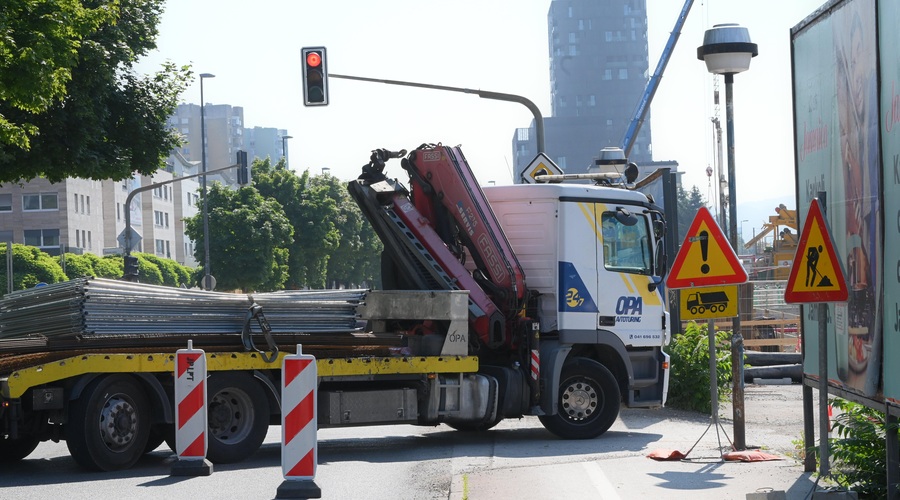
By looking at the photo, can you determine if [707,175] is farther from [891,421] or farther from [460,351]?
[891,421]

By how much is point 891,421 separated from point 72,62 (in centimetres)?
1440

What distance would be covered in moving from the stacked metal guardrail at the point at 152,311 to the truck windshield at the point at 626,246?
125 inches

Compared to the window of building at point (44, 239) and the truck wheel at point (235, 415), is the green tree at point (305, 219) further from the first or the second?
the truck wheel at point (235, 415)

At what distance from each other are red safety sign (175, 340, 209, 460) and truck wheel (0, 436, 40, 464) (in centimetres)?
235

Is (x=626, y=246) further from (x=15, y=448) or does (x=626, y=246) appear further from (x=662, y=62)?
(x=662, y=62)

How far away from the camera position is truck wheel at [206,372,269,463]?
12.3m

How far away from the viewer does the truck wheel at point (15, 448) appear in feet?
41.2

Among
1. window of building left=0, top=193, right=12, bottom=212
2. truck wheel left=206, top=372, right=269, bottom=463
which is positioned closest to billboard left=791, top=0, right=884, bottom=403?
truck wheel left=206, top=372, right=269, bottom=463

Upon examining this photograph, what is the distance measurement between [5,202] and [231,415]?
79431 millimetres

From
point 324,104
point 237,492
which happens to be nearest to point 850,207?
point 237,492

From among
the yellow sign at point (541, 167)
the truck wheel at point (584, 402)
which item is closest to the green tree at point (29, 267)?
the yellow sign at point (541, 167)

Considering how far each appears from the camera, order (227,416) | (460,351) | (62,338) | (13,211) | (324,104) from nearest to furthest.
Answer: (62,338) < (227,416) < (460,351) < (324,104) < (13,211)

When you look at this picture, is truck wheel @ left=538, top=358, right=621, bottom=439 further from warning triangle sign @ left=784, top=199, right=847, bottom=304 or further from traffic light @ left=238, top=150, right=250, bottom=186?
traffic light @ left=238, top=150, right=250, bottom=186

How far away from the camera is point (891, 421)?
7895 millimetres
